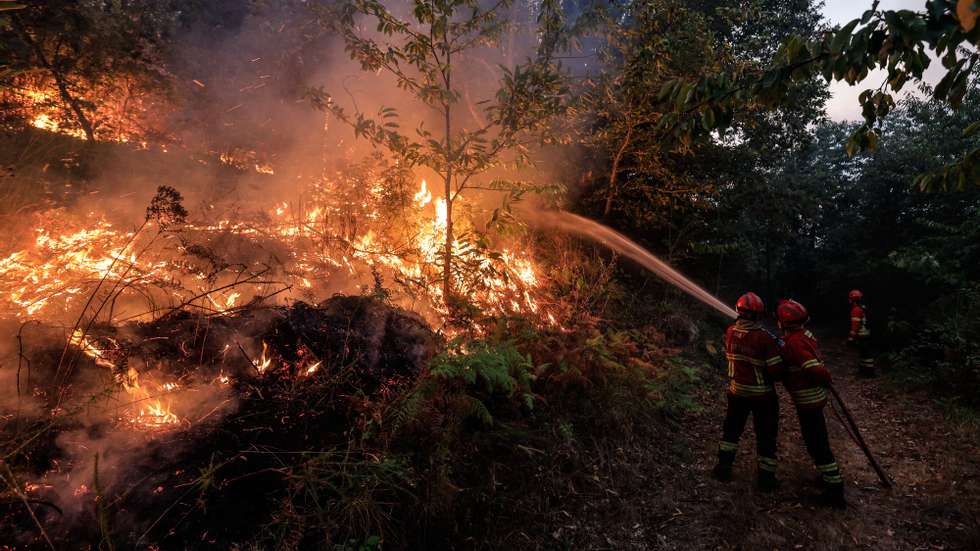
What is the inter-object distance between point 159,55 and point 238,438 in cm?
856

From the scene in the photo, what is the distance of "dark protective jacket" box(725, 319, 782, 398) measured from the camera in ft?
14.3

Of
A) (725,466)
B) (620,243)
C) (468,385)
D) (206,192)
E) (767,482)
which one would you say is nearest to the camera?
(767,482)

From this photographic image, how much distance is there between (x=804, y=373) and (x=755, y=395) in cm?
50

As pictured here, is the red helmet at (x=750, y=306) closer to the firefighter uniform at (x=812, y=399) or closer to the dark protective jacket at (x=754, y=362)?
the dark protective jacket at (x=754, y=362)

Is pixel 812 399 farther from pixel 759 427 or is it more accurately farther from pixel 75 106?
pixel 75 106

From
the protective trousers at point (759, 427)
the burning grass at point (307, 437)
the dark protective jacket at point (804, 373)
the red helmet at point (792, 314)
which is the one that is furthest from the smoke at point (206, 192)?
the protective trousers at point (759, 427)

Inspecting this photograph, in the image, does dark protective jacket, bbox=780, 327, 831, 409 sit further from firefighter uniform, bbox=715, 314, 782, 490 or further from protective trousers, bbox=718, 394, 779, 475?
protective trousers, bbox=718, 394, 779, 475

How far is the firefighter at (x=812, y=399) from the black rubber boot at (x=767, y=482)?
387mm

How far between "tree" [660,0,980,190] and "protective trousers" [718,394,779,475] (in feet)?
7.99

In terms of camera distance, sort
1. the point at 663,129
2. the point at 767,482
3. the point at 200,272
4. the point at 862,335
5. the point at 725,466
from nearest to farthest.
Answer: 1. the point at 767,482
2. the point at 725,466
3. the point at 200,272
4. the point at 663,129
5. the point at 862,335

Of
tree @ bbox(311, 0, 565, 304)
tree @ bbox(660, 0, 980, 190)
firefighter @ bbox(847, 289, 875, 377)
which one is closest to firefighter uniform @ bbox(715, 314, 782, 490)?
tree @ bbox(660, 0, 980, 190)

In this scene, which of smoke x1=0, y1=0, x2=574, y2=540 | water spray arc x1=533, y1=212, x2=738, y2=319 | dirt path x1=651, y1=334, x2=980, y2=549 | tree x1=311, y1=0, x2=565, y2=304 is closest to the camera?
smoke x1=0, y1=0, x2=574, y2=540

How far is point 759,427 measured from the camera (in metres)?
4.41

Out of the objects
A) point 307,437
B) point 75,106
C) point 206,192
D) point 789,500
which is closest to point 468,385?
point 307,437
